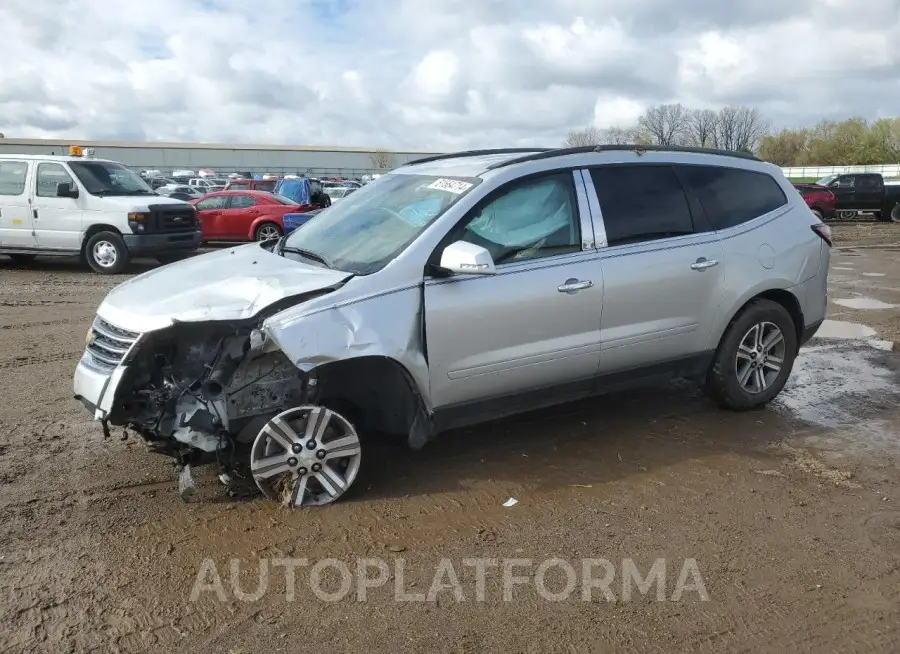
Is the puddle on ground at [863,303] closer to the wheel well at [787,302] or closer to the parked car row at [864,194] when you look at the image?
the wheel well at [787,302]

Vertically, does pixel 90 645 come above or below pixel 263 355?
below

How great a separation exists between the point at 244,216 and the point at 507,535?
15.4 metres

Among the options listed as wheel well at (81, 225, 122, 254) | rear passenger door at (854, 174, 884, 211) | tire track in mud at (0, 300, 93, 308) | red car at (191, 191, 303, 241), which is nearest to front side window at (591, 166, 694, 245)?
tire track in mud at (0, 300, 93, 308)

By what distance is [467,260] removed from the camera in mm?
3895

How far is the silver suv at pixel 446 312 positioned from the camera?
3828 mm

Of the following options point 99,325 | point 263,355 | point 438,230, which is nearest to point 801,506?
point 438,230

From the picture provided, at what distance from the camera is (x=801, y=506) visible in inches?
160

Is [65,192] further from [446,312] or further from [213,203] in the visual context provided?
[446,312]

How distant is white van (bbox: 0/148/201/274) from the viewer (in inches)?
494

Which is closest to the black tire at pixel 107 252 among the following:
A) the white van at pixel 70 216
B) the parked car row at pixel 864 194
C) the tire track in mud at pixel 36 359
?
the white van at pixel 70 216

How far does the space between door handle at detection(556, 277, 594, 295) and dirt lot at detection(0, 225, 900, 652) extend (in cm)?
107

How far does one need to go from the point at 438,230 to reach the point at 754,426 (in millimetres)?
2763

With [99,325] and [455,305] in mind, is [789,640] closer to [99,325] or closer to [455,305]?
[455,305]

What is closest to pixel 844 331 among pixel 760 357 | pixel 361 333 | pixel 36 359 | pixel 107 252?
pixel 760 357
